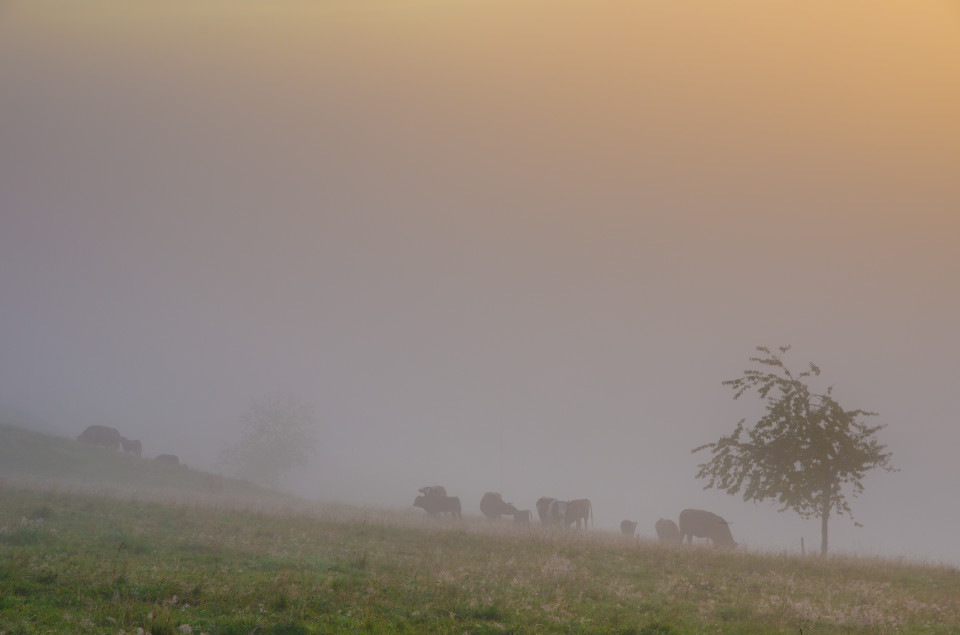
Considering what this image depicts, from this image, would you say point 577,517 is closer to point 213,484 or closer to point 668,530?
point 668,530

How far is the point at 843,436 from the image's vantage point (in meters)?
26.2

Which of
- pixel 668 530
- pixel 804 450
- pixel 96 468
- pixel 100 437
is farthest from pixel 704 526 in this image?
pixel 100 437

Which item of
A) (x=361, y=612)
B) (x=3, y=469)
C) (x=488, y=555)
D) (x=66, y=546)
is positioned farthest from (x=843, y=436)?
(x=3, y=469)

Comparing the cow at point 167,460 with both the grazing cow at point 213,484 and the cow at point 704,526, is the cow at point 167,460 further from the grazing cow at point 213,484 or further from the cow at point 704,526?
the cow at point 704,526

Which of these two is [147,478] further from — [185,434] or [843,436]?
[185,434]

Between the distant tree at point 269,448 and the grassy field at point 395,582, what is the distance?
53.9m

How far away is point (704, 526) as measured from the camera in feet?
123

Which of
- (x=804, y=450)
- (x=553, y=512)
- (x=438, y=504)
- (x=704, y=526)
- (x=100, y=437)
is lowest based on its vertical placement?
(x=438, y=504)

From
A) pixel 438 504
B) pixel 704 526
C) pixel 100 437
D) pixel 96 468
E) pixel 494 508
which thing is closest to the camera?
pixel 704 526

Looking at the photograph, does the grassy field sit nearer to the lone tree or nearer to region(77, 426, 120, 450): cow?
the lone tree

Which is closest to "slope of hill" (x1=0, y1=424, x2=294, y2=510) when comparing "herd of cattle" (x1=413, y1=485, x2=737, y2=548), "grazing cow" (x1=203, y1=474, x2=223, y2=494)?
"grazing cow" (x1=203, y1=474, x2=223, y2=494)

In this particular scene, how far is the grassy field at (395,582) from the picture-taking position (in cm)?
1077

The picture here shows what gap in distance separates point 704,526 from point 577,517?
8.45m

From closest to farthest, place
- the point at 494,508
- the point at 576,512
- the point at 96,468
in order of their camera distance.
A: 1. the point at 576,512
2. the point at 494,508
3. the point at 96,468
